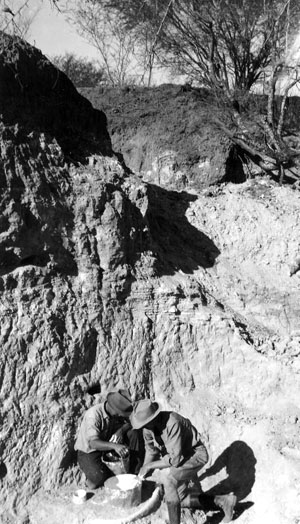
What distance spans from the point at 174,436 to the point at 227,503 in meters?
0.90

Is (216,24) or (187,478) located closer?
(187,478)

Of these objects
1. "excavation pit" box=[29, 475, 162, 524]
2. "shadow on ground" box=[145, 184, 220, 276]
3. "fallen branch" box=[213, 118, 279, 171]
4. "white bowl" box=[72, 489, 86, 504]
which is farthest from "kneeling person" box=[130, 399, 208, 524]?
"fallen branch" box=[213, 118, 279, 171]

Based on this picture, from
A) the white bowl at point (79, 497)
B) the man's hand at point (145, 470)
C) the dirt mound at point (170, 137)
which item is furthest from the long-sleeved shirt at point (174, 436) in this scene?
the dirt mound at point (170, 137)

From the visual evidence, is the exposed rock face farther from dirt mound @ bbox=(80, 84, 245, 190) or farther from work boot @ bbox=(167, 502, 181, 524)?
dirt mound @ bbox=(80, 84, 245, 190)

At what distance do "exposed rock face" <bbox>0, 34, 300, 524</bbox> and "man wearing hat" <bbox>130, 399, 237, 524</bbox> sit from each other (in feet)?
2.30

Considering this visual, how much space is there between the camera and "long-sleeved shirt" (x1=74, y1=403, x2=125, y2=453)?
6605 mm

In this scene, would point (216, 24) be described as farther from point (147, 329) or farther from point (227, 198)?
point (147, 329)

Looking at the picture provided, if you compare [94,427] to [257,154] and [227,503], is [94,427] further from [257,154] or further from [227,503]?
[257,154]

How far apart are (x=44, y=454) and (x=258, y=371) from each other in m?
2.78

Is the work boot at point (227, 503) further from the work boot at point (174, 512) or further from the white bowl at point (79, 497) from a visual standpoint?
the white bowl at point (79, 497)

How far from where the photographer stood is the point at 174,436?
6.40 m

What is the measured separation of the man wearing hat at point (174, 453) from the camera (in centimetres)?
632

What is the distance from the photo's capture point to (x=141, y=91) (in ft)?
45.6

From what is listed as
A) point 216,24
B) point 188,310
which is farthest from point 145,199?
point 216,24
